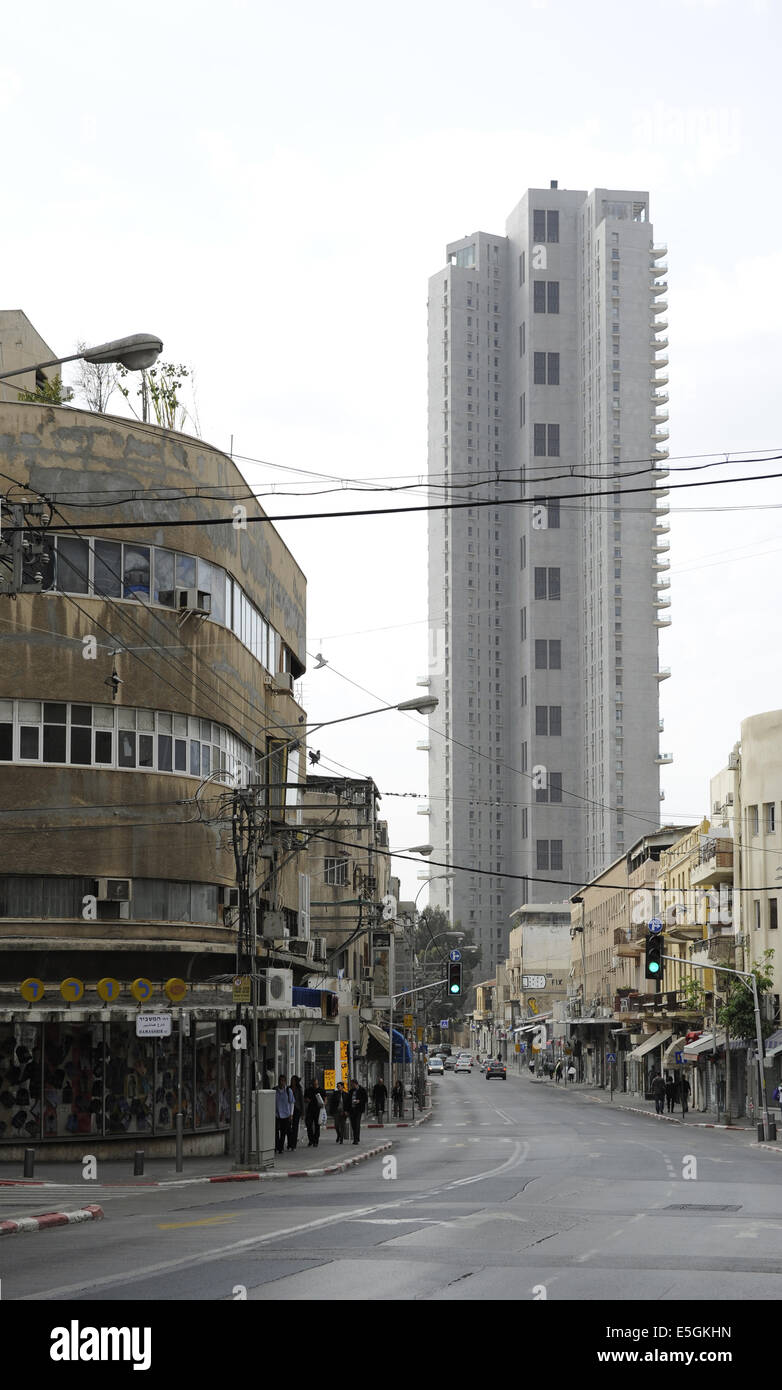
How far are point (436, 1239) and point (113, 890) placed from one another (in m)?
19.2

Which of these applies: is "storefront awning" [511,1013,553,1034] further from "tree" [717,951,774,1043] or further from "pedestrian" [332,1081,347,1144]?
"pedestrian" [332,1081,347,1144]

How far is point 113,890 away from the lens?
117 feet

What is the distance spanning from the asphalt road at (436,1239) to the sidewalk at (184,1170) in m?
1.07

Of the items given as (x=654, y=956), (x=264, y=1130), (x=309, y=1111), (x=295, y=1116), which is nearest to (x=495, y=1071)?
(x=654, y=956)

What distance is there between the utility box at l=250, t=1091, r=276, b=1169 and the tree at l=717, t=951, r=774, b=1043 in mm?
38277

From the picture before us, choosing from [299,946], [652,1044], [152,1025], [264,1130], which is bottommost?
[652,1044]

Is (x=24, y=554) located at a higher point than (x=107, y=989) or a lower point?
higher

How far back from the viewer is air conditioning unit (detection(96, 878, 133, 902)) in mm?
35688

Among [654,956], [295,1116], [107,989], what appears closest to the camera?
[107,989]

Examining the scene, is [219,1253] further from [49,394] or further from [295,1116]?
[49,394]

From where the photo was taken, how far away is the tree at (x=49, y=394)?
137 ft
